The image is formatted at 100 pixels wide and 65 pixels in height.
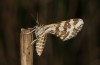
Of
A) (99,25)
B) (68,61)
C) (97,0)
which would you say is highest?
(97,0)

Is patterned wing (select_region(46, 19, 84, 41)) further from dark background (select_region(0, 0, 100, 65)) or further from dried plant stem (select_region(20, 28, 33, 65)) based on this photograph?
dark background (select_region(0, 0, 100, 65))

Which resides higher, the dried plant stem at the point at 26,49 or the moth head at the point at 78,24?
the moth head at the point at 78,24

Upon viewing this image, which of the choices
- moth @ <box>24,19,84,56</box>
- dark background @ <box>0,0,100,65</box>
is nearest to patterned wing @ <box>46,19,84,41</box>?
moth @ <box>24,19,84,56</box>

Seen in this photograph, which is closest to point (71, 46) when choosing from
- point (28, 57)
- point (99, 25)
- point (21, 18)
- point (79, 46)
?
point (79, 46)

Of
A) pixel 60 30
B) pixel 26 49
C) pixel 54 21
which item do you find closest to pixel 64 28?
pixel 60 30

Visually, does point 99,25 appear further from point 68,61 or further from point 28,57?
point 28,57

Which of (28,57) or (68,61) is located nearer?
(28,57)

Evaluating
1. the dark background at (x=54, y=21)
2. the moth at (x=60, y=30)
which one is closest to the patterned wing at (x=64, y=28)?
the moth at (x=60, y=30)

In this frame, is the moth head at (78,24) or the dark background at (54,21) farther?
the dark background at (54,21)

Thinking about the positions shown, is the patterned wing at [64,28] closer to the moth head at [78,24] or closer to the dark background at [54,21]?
the moth head at [78,24]

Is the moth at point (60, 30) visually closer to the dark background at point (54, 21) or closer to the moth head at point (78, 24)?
the moth head at point (78, 24)
